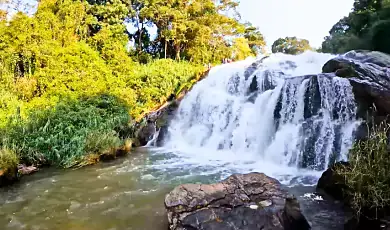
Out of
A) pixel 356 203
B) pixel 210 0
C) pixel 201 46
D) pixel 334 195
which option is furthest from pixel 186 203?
pixel 210 0

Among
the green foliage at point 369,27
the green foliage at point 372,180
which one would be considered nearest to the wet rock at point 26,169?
the green foliage at point 372,180

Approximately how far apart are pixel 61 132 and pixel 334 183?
21.5 feet

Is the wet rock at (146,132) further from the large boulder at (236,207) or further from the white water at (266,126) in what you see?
the large boulder at (236,207)

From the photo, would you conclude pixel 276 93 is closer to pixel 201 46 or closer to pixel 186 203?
pixel 186 203

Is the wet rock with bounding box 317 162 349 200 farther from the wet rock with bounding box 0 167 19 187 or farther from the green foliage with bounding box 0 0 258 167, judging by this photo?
the wet rock with bounding box 0 167 19 187

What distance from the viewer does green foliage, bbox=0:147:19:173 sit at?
21.8 ft

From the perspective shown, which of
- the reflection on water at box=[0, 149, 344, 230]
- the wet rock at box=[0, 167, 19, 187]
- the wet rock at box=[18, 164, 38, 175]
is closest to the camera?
the reflection on water at box=[0, 149, 344, 230]

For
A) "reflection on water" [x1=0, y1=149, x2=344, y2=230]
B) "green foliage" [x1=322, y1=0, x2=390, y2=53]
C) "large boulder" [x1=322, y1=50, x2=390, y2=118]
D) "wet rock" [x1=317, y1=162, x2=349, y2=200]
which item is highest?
"green foliage" [x1=322, y1=0, x2=390, y2=53]

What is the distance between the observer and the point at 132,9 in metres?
18.0

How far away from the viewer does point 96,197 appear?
5992 mm

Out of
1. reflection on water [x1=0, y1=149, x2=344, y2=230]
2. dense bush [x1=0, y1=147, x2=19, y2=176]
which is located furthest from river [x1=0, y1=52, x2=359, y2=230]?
dense bush [x1=0, y1=147, x2=19, y2=176]

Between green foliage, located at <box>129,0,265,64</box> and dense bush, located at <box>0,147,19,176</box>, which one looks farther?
green foliage, located at <box>129,0,265,64</box>

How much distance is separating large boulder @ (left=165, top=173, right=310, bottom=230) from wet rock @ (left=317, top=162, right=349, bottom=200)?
136cm

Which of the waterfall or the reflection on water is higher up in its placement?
the waterfall
